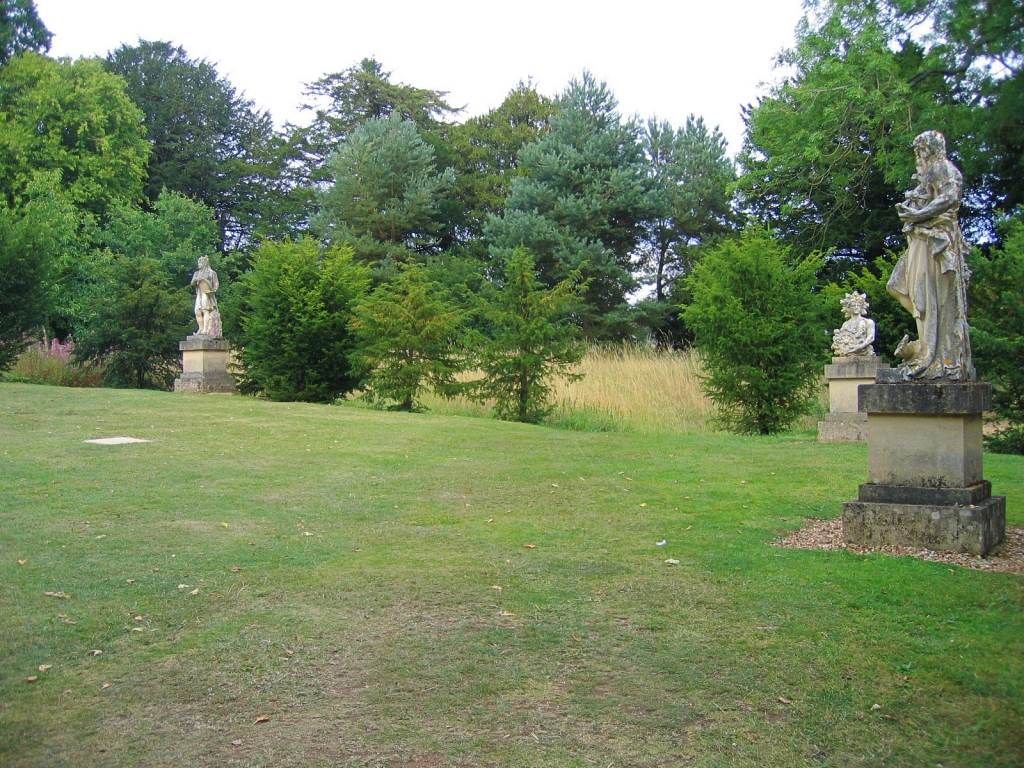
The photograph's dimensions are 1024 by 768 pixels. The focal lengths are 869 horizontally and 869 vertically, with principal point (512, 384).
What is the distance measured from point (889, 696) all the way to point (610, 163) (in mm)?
29035

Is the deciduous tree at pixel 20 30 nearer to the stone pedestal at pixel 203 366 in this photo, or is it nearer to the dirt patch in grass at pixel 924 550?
the stone pedestal at pixel 203 366

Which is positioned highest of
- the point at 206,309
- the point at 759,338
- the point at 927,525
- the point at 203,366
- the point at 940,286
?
the point at 206,309

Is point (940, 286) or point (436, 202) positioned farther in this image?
point (436, 202)

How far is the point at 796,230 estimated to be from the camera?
2734 centimetres

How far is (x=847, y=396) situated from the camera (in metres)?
13.7

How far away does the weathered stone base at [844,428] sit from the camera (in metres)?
13.4

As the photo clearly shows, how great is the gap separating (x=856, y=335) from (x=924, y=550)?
8.41 meters

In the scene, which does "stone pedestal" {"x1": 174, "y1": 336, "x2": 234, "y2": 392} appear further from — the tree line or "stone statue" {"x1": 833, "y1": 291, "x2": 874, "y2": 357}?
"stone statue" {"x1": 833, "y1": 291, "x2": 874, "y2": 357}

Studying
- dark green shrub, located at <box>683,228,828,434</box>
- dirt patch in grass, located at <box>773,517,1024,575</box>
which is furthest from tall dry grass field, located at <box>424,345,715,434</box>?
dirt patch in grass, located at <box>773,517,1024,575</box>

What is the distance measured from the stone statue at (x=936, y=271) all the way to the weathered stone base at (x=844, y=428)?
7559 millimetres

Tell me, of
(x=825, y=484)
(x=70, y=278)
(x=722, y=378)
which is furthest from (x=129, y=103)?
(x=825, y=484)

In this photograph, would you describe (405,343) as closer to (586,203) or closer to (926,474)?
(926,474)

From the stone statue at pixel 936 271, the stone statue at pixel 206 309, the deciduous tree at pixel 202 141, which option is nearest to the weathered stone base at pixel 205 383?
the stone statue at pixel 206 309

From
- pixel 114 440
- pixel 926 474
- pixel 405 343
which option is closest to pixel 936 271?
pixel 926 474
